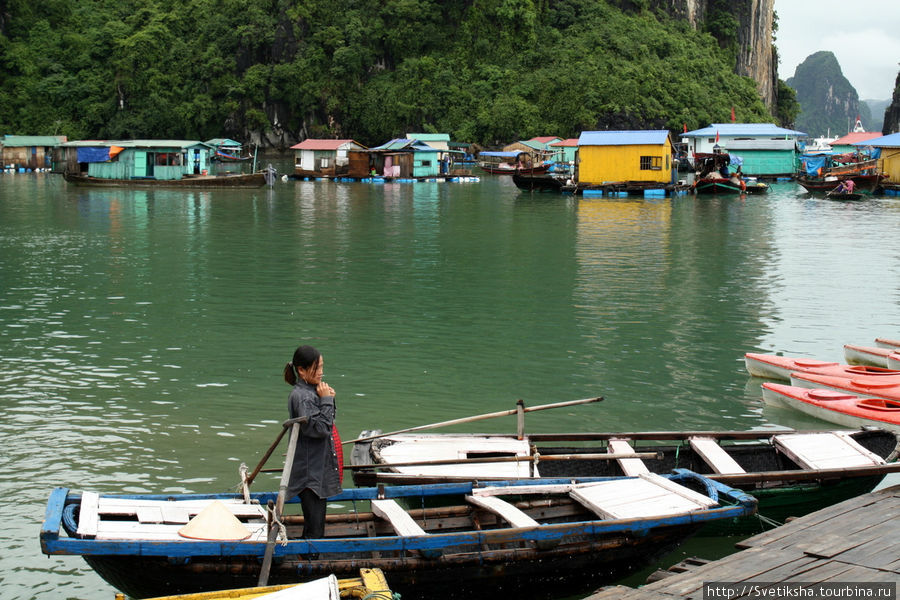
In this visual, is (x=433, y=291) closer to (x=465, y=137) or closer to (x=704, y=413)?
(x=704, y=413)

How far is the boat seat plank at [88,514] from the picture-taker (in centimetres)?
649

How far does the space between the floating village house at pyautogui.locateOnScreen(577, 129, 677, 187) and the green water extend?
16681 millimetres

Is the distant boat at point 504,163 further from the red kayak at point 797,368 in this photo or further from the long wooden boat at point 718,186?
the red kayak at point 797,368

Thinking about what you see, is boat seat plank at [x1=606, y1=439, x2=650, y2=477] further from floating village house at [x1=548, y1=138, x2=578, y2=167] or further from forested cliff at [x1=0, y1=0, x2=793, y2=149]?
forested cliff at [x1=0, y1=0, x2=793, y2=149]

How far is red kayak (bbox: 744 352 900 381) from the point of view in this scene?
12.6 m

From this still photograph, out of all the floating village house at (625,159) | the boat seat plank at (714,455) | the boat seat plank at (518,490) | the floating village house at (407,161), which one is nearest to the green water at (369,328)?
the boat seat plank at (714,455)

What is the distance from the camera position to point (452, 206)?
145 feet

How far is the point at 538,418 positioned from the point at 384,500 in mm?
4951

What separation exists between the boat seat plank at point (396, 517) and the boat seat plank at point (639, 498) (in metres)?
1.50

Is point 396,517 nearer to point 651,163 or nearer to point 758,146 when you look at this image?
point 651,163

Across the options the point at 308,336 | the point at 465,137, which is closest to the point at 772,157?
the point at 465,137

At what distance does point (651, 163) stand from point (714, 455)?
1779 inches

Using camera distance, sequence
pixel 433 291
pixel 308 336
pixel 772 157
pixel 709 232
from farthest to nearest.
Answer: pixel 772 157 < pixel 709 232 < pixel 433 291 < pixel 308 336

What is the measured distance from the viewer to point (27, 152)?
239 feet
